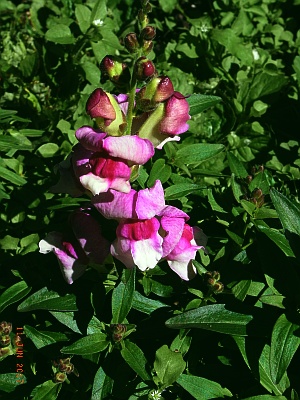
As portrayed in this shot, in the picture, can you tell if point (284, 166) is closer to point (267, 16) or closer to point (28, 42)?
point (267, 16)

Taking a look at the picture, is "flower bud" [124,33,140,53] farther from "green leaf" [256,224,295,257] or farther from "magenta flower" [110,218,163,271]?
"green leaf" [256,224,295,257]

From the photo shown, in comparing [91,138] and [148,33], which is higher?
[148,33]

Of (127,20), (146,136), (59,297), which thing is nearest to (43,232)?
(59,297)

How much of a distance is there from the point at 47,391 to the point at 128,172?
67 cm

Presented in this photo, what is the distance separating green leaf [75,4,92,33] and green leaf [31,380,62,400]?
5.10ft

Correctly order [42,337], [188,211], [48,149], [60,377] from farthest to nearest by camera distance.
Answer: [48,149] → [188,211] → [42,337] → [60,377]

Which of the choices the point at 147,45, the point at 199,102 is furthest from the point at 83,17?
the point at 147,45

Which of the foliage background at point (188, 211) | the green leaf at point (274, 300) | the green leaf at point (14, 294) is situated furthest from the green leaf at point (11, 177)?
the green leaf at point (274, 300)

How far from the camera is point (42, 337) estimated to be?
163 cm

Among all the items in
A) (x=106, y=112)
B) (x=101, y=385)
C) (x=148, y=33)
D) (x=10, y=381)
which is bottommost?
(x=10, y=381)

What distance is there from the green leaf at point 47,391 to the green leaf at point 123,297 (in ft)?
0.84

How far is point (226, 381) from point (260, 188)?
1.99 feet

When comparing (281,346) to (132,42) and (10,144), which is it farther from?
(10,144)

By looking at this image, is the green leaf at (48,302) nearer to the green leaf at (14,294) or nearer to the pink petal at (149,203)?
the green leaf at (14,294)
